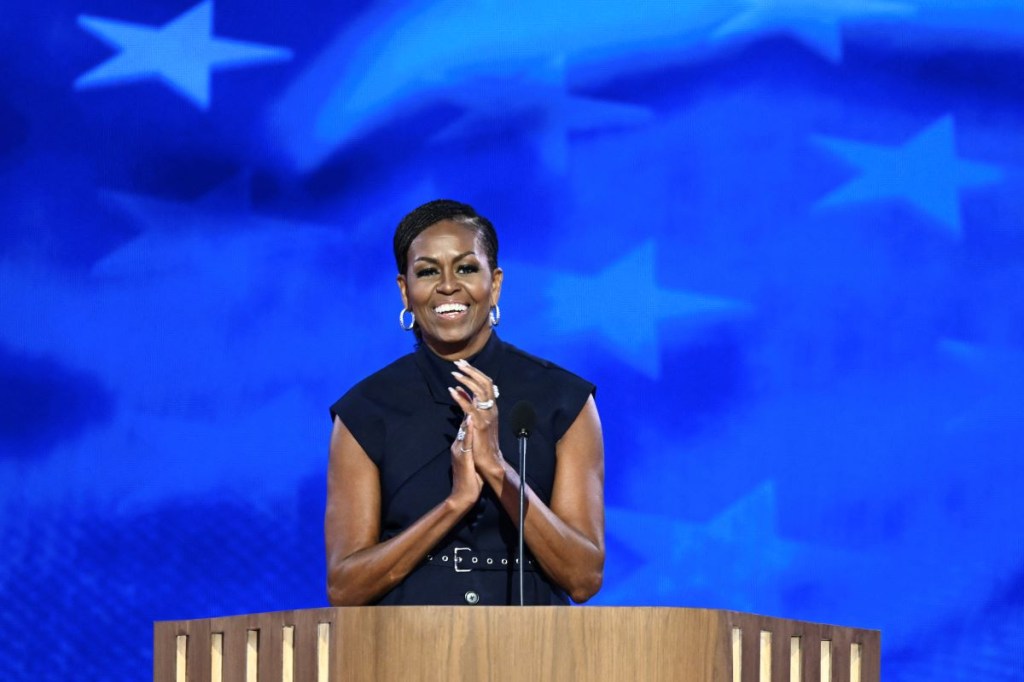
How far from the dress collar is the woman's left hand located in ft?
0.93

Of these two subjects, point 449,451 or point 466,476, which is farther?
point 449,451

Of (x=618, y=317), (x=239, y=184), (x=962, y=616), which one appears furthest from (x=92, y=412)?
(x=962, y=616)

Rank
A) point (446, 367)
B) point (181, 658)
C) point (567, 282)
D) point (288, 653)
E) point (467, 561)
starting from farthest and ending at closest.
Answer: point (567, 282) → point (446, 367) → point (467, 561) → point (181, 658) → point (288, 653)

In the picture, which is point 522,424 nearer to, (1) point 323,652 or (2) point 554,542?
(2) point 554,542

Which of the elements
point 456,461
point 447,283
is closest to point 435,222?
point 447,283

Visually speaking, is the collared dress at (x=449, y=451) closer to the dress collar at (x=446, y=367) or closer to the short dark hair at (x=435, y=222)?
the dress collar at (x=446, y=367)

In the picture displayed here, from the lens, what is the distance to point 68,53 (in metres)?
4.35

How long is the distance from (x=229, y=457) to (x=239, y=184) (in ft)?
2.28

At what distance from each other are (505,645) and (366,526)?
590 millimetres

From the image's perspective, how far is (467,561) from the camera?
9.19 ft

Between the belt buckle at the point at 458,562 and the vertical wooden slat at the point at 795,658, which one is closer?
the vertical wooden slat at the point at 795,658

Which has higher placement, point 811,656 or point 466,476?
point 466,476

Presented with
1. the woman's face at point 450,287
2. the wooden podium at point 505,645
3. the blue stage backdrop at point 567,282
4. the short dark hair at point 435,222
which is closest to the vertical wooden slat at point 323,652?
the wooden podium at point 505,645

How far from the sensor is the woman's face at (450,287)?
118 inches
